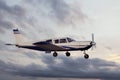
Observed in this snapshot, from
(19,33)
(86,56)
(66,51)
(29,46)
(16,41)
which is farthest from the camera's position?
(19,33)

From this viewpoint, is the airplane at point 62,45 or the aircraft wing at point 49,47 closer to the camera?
the airplane at point 62,45

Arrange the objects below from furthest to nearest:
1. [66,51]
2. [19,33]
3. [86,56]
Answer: [19,33]
[66,51]
[86,56]

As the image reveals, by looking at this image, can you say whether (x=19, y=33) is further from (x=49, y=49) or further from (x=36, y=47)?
(x=49, y=49)

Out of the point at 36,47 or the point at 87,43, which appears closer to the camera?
the point at 87,43

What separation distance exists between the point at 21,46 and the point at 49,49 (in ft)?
28.4

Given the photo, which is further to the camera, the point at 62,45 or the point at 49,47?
the point at 49,47

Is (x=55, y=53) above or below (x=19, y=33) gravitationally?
below

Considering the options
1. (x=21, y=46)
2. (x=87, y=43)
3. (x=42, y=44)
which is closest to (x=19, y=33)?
(x=21, y=46)

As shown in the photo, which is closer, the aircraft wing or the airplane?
the airplane

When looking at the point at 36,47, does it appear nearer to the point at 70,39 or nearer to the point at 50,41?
the point at 50,41

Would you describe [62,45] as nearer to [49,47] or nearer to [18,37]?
[49,47]

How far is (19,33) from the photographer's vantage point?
215ft

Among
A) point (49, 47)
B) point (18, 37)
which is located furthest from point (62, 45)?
point (18, 37)

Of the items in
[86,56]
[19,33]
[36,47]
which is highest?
[19,33]
